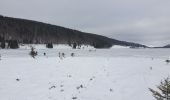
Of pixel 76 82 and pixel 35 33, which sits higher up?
pixel 35 33

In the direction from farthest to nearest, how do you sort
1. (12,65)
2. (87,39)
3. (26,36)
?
(87,39)
(26,36)
(12,65)

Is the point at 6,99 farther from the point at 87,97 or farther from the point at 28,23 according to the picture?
the point at 28,23

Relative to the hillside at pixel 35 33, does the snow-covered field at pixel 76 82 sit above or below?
below

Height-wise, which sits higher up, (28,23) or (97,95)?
(28,23)

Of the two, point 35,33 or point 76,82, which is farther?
point 35,33

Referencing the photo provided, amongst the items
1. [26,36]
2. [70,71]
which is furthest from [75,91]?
[26,36]

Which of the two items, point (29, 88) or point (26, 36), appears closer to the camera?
point (29, 88)

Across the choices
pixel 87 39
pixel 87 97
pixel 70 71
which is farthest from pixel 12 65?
pixel 87 39

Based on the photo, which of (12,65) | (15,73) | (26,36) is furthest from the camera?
(26,36)

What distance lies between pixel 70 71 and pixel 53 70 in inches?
48.1

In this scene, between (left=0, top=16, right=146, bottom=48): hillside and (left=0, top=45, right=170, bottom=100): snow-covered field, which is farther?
(left=0, top=16, right=146, bottom=48): hillside

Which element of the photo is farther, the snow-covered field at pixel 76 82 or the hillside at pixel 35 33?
the hillside at pixel 35 33

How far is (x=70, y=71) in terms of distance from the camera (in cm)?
1872

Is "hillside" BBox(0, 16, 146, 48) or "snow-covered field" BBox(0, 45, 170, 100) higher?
"hillside" BBox(0, 16, 146, 48)
